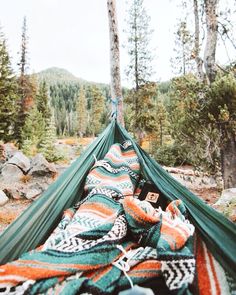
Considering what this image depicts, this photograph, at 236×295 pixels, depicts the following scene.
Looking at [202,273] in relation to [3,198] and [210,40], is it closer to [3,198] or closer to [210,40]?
[210,40]

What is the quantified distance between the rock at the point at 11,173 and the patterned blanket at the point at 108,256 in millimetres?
4714

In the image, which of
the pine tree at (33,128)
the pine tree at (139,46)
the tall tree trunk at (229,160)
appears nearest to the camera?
the tall tree trunk at (229,160)

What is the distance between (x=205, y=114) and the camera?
369 centimetres

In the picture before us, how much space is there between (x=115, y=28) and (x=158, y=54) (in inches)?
409

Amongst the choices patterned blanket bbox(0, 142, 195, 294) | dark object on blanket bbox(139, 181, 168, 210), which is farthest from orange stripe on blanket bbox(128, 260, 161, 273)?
dark object on blanket bbox(139, 181, 168, 210)

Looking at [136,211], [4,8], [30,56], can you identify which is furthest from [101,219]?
[30,56]

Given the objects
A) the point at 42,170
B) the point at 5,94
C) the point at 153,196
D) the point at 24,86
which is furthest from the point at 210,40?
the point at 24,86

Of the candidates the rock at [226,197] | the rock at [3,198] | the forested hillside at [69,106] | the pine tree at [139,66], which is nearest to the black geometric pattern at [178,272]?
the rock at [226,197]

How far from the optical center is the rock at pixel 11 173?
19.5ft

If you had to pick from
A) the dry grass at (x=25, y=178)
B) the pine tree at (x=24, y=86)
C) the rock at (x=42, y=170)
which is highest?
the pine tree at (x=24, y=86)

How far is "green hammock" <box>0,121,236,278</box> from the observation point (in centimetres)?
116

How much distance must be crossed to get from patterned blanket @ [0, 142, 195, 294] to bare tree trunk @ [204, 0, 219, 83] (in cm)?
253

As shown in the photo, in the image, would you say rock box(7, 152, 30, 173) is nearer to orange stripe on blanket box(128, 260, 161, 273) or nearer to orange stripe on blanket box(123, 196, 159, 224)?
orange stripe on blanket box(123, 196, 159, 224)

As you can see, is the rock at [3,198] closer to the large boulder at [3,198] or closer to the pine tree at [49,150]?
the large boulder at [3,198]
